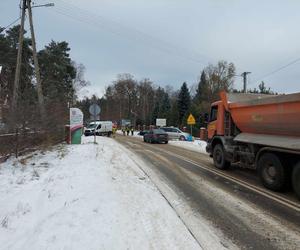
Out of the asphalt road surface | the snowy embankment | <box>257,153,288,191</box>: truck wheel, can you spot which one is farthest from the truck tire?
the snowy embankment

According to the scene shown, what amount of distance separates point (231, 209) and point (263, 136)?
414 centimetres

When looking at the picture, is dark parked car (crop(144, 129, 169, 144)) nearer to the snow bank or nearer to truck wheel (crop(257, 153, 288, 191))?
the snow bank

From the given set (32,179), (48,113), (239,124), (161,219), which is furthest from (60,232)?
(48,113)

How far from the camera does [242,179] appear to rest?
12.6 meters

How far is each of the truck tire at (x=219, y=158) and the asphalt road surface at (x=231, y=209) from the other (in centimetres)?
111

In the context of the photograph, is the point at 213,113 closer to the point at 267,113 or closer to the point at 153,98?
the point at 267,113

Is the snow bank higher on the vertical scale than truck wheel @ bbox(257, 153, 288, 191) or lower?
lower

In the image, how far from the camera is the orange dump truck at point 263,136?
10141 millimetres

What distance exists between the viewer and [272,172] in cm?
1086

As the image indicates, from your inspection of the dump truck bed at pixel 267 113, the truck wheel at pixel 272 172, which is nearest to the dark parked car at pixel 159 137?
the dump truck bed at pixel 267 113

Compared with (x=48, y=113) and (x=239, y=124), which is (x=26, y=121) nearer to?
(x=48, y=113)

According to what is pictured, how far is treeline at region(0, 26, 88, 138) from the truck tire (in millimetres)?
8508

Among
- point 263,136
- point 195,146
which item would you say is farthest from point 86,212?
point 195,146

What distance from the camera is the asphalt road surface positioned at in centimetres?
638
